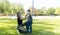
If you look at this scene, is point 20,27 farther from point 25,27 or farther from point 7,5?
point 7,5

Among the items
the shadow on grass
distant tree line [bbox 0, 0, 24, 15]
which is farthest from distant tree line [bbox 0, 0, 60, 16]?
the shadow on grass

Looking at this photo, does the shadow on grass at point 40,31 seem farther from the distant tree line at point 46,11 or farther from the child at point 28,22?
the distant tree line at point 46,11

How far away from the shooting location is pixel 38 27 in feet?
3.91

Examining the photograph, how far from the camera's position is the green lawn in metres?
1.18

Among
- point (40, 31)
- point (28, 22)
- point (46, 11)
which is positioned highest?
point (46, 11)

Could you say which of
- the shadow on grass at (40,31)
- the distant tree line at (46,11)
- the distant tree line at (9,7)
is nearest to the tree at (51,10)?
the distant tree line at (46,11)

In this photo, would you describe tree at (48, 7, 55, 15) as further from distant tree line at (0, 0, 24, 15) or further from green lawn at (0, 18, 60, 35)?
distant tree line at (0, 0, 24, 15)

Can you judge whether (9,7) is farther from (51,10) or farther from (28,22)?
(51,10)

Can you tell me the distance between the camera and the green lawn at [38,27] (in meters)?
1.18

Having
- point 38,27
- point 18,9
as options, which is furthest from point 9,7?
point 38,27

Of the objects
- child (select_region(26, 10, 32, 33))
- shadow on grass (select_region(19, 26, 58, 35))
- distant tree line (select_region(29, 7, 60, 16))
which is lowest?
shadow on grass (select_region(19, 26, 58, 35))

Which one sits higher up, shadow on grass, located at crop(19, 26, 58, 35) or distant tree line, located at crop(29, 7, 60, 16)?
distant tree line, located at crop(29, 7, 60, 16)

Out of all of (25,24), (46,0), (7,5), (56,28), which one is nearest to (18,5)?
(7,5)

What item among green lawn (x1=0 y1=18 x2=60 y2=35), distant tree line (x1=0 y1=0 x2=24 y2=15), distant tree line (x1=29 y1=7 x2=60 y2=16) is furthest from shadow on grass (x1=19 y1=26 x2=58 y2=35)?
distant tree line (x1=0 y1=0 x2=24 y2=15)
